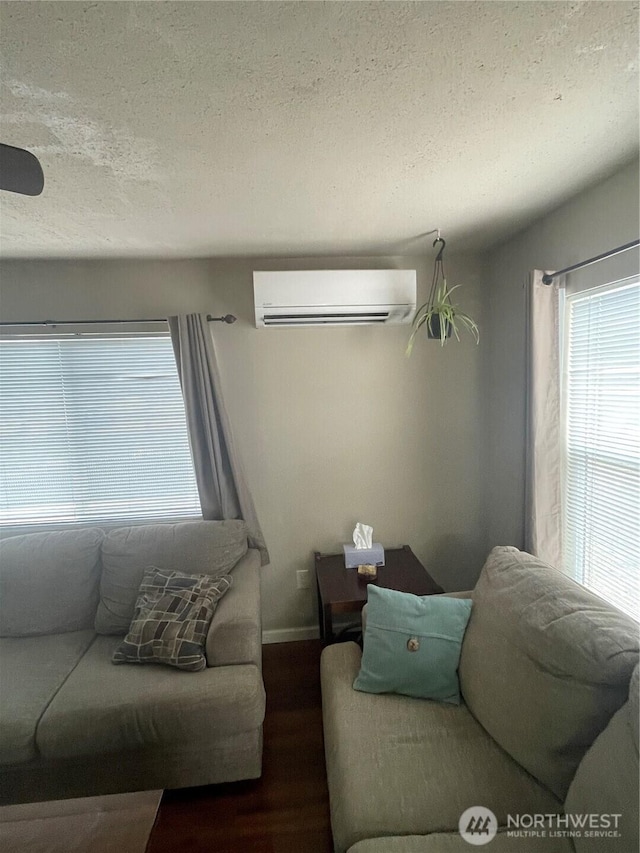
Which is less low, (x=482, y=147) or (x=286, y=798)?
(x=482, y=147)

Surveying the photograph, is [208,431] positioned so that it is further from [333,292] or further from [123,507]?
[333,292]

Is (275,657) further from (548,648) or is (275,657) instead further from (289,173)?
(289,173)

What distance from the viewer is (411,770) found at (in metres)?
1.15

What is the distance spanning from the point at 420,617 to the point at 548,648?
469mm

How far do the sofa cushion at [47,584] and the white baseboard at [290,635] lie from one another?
105cm

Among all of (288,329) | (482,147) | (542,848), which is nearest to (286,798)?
(542,848)

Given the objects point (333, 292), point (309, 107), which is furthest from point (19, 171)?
point (333, 292)

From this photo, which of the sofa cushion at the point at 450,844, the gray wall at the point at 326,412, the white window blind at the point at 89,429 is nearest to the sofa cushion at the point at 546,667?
the sofa cushion at the point at 450,844

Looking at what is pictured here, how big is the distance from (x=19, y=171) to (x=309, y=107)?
0.74 metres

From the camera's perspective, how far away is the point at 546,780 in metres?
1.08

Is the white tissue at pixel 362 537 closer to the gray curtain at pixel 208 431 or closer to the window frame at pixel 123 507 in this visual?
the gray curtain at pixel 208 431

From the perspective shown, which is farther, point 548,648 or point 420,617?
point 420,617

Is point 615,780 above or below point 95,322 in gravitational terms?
below

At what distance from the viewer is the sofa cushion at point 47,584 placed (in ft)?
6.33
